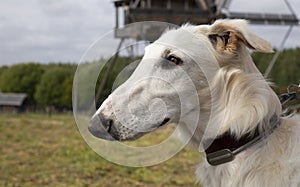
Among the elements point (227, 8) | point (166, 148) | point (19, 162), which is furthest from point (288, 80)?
point (166, 148)

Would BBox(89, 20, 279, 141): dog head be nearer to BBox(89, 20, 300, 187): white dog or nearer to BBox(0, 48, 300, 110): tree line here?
BBox(89, 20, 300, 187): white dog

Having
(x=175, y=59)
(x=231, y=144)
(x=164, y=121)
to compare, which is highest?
(x=175, y=59)

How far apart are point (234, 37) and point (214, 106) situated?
0.47m

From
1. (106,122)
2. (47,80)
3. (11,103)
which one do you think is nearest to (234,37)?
(106,122)

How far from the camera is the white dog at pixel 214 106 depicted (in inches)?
106

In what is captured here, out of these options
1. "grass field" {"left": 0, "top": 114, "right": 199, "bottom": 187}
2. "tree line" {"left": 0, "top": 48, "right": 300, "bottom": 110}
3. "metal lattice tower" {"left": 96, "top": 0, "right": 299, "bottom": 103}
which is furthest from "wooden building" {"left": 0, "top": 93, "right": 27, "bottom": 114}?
"grass field" {"left": 0, "top": 114, "right": 199, "bottom": 187}

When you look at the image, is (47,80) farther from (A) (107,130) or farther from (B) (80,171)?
(A) (107,130)

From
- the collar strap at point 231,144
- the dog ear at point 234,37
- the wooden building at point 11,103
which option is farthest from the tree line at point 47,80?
the collar strap at point 231,144

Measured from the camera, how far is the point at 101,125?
2.66 meters

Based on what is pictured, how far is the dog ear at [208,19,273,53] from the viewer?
8.70 ft

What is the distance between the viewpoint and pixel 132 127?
2.76m

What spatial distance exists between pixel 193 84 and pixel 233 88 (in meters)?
0.26

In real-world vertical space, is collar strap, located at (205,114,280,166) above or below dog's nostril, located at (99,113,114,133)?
below

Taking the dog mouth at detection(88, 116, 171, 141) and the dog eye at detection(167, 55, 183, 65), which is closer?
the dog mouth at detection(88, 116, 171, 141)
